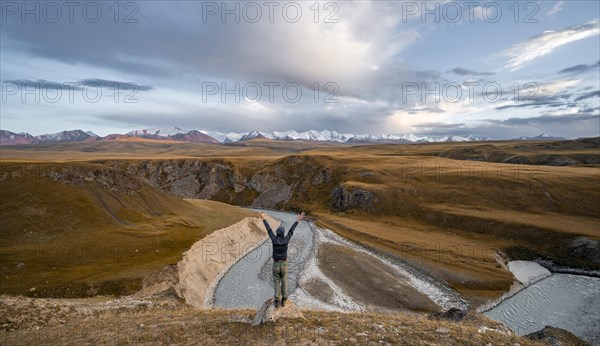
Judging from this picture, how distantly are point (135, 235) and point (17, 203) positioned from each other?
21.6 metres

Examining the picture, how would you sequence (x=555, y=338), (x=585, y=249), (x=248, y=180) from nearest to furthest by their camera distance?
(x=555, y=338)
(x=585, y=249)
(x=248, y=180)

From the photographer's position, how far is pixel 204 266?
5319 cm

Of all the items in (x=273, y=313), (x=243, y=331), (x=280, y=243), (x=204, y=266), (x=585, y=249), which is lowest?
(x=204, y=266)

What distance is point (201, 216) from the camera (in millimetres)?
82938

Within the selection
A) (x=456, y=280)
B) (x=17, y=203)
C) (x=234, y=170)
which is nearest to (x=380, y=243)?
(x=456, y=280)

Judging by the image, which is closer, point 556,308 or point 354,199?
point 556,308

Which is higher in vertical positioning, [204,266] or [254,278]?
[204,266]

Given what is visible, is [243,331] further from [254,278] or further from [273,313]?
[254,278]

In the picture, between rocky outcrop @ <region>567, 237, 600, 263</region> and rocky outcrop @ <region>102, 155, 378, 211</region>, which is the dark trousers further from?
rocky outcrop @ <region>102, 155, 378, 211</region>

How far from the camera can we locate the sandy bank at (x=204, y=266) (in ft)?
139

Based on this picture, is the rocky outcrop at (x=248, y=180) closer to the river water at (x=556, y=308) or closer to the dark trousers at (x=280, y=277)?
the river water at (x=556, y=308)

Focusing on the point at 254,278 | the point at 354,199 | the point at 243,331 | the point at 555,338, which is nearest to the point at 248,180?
the point at 354,199

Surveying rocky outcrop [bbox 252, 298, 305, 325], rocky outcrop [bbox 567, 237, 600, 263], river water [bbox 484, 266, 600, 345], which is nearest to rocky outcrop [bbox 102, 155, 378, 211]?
rocky outcrop [bbox 567, 237, 600, 263]

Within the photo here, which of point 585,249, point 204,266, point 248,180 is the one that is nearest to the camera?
point 204,266
